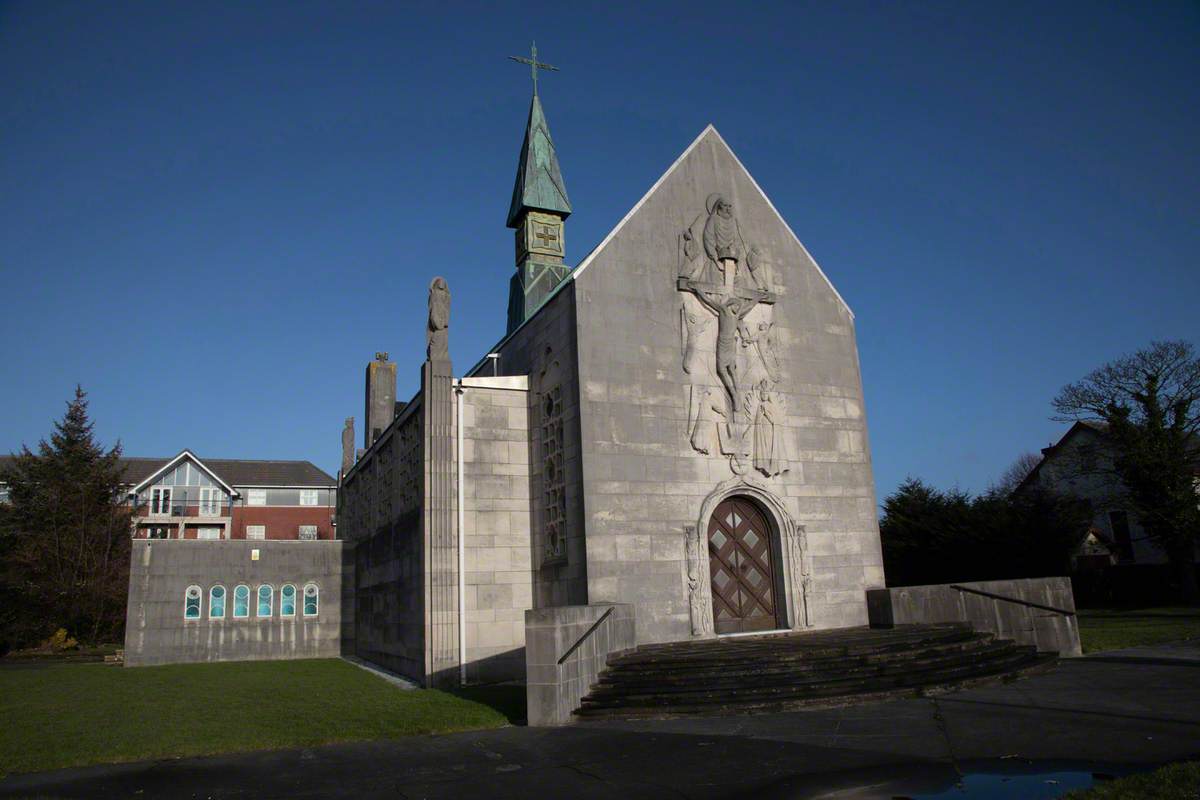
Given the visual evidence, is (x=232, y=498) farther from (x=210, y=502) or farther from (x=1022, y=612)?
(x=1022, y=612)

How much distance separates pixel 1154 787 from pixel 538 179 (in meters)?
31.6

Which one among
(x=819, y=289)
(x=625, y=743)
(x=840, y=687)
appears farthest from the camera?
(x=819, y=289)

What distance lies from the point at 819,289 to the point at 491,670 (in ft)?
42.6

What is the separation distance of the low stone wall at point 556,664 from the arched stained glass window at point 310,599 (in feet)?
62.1

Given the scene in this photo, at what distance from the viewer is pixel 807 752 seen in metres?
9.72

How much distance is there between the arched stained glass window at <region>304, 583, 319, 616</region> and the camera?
29.8 metres

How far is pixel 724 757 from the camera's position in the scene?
9.73m

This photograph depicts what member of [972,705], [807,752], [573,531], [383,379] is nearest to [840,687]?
[972,705]

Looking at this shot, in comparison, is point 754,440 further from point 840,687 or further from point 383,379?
point 383,379

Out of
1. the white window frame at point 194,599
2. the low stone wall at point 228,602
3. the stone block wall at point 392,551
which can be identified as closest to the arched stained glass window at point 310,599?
the low stone wall at point 228,602

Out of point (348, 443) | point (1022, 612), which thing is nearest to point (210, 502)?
point (348, 443)

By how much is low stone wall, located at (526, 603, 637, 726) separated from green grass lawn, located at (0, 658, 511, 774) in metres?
0.84

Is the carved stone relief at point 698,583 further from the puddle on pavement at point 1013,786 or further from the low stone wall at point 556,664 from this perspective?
the puddle on pavement at point 1013,786

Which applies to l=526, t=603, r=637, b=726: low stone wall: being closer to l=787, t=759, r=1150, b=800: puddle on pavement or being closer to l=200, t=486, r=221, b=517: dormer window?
l=787, t=759, r=1150, b=800: puddle on pavement
